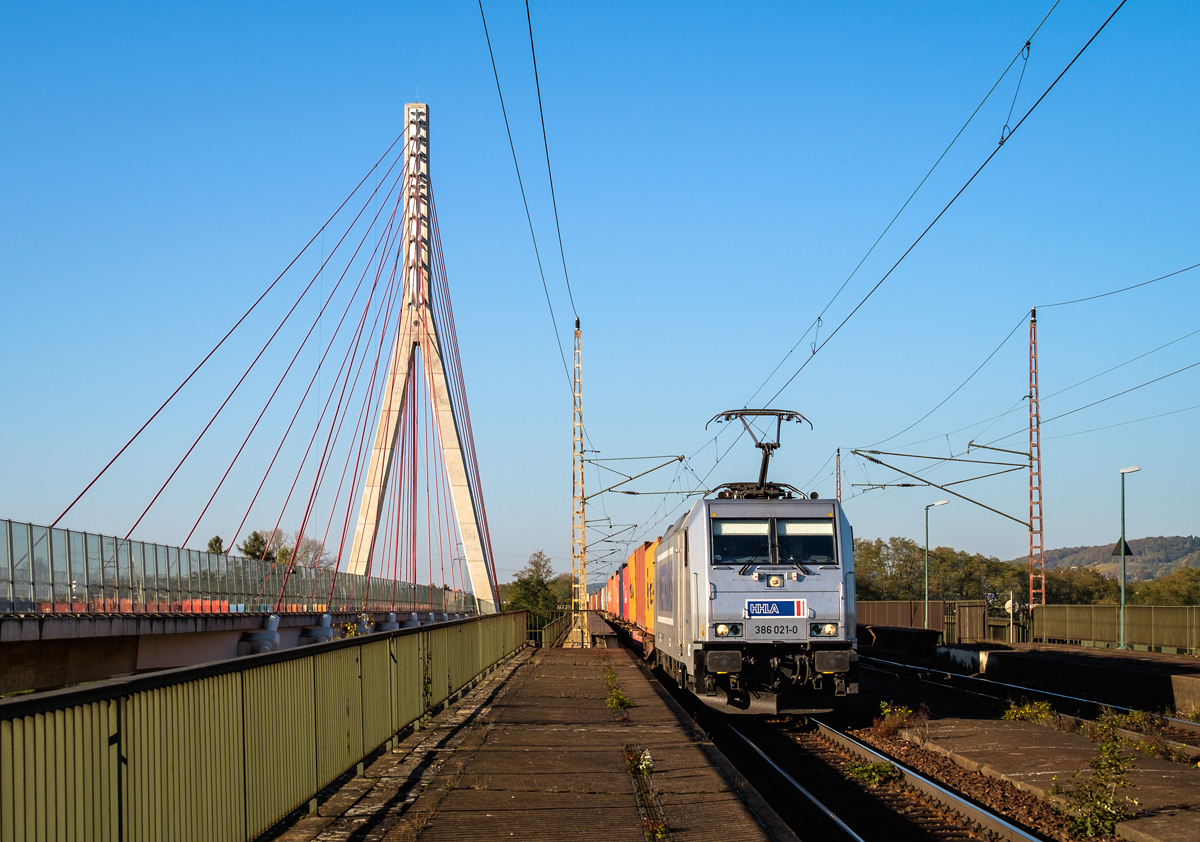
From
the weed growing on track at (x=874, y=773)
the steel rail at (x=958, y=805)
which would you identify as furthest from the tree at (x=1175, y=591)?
the weed growing on track at (x=874, y=773)

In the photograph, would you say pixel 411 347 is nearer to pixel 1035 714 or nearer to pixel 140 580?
pixel 140 580

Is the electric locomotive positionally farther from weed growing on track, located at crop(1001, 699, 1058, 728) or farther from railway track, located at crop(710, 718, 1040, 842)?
weed growing on track, located at crop(1001, 699, 1058, 728)

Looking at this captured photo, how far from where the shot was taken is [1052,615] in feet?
124

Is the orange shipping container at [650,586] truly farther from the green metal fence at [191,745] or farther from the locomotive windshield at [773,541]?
the green metal fence at [191,745]

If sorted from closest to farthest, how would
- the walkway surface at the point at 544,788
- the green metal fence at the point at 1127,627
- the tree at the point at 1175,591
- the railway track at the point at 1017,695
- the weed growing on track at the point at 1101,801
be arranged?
1. the walkway surface at the point at 544,788
2. the weed growing on track at the point at 1101,801
3. the railway track at the point at 1017,695
4. the green metal fence at the point at 1127,627
5. the tree at the point at 1175,591

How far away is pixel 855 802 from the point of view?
34.4ft

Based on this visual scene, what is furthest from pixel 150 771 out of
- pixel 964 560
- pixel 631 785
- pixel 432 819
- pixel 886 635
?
pixel 964 560

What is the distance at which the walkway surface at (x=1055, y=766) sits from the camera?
8.70 m

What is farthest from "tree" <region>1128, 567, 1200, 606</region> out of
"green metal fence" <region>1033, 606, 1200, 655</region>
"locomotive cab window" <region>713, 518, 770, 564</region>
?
"locomotive cab window" <region>713, 518, 770, 564</region>

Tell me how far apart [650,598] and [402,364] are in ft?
49.5

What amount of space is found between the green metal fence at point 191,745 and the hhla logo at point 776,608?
6.03 m

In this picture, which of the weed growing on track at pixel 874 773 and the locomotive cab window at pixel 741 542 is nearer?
the weed growing on track at pixel 874 773

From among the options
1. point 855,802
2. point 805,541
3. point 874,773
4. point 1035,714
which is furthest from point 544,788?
point 1035,714

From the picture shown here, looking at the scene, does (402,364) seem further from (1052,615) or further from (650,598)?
(1052,615)
